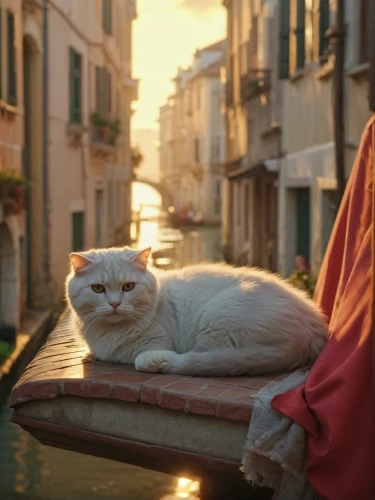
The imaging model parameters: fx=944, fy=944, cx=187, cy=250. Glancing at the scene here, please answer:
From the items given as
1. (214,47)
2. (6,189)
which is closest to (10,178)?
(6,189)

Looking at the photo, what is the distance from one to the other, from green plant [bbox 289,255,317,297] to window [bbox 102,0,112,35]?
41.8ft

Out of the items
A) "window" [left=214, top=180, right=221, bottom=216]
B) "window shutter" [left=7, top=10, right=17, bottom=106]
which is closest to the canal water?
"window shutter" [left=7, top=10, right=17, bottom=106]

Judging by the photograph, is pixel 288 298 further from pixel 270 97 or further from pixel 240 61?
pixel 240 61

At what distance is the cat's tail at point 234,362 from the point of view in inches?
141

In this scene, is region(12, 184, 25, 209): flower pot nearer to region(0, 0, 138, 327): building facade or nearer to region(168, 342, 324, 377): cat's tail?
region(0, 0, 138, 327): building facade

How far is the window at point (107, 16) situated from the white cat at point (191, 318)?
17.7 m

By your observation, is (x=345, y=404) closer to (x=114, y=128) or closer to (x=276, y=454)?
(x=276, y=454)

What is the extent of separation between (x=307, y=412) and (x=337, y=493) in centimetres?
27

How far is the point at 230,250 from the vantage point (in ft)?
77.5

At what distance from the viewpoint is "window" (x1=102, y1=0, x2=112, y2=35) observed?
20955 mm

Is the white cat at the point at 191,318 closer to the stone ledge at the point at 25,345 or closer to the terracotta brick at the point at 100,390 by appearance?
the terracotta brick at the point at 100,390

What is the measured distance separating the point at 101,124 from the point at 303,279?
1065cm

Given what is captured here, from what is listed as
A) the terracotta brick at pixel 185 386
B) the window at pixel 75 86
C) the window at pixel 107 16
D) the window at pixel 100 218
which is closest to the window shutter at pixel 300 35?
the window at pixel 75 86

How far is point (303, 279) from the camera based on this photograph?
913 centimetres
